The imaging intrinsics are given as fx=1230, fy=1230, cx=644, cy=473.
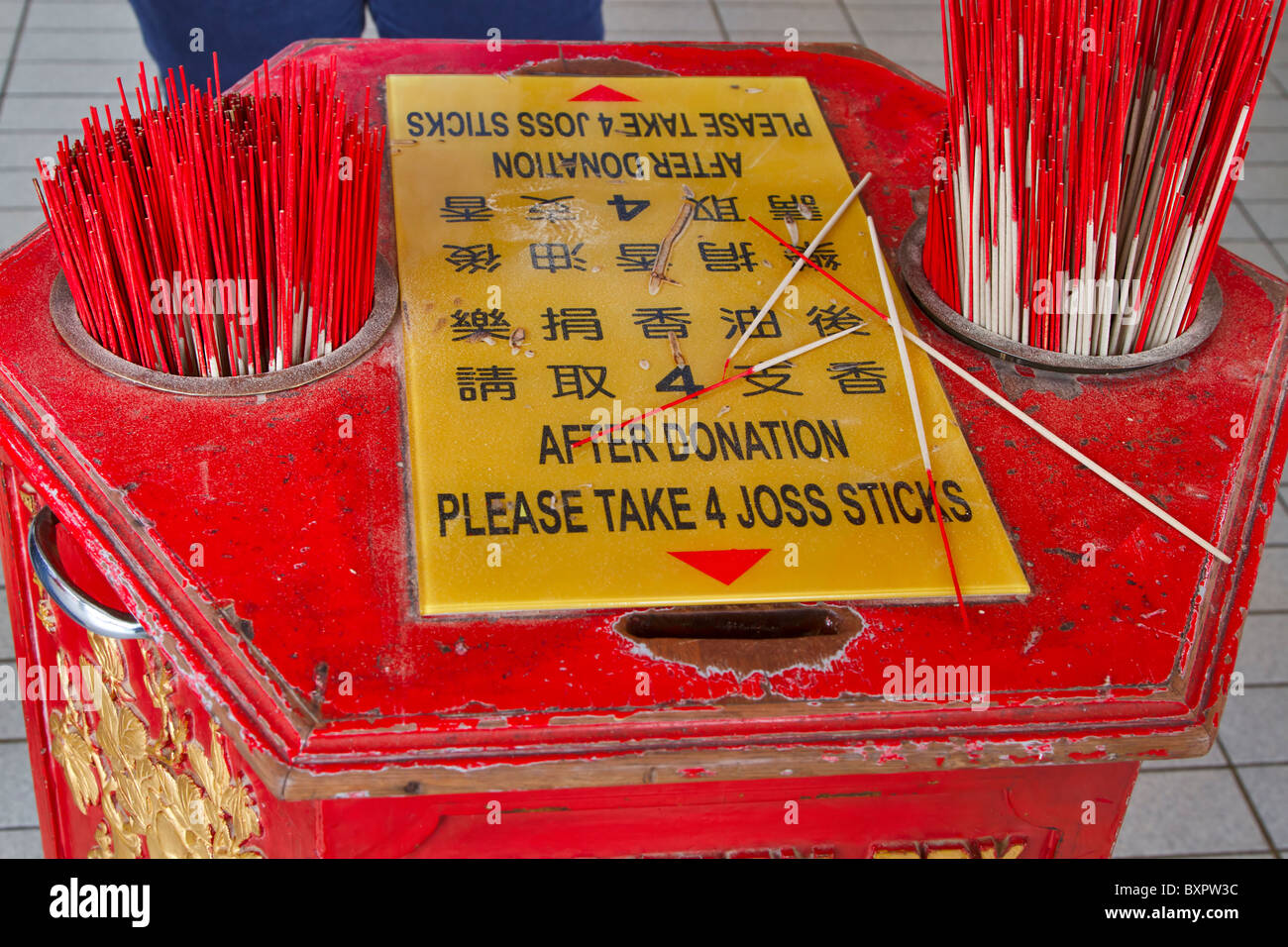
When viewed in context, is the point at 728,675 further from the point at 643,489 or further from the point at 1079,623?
the point at 1079,623

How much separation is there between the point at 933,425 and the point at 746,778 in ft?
1.39

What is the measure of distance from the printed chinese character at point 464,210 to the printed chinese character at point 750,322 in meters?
0.30

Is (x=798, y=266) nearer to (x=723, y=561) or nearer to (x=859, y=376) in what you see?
(x=859, y=376)

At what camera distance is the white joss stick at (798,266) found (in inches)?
49.8

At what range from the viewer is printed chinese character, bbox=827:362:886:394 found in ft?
4.03

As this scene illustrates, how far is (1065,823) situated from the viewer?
3.66 ft

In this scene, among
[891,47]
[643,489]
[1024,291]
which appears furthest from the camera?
[891,47]

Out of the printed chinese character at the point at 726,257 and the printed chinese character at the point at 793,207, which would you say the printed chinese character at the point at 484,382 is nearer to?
the printed chinese character at the point at 726,257

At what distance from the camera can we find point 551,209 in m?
1.39

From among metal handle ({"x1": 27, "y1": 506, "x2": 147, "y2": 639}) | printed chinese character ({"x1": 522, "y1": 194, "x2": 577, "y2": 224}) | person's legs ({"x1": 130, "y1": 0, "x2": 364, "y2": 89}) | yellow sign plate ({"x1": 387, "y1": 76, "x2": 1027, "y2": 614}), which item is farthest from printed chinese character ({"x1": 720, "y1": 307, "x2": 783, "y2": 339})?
person's legs ({"x1": 130, "y1": 0, "x2": 364, "y2": 89})

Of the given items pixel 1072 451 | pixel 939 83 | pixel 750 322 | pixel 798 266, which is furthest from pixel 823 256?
pixel 939 83

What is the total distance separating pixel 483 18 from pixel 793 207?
2.76ft

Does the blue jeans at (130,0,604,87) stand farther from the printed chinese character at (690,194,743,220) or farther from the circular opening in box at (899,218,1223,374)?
the circular opening in box at (899,218,1223,374)

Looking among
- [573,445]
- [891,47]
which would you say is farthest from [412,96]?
[891,47]
